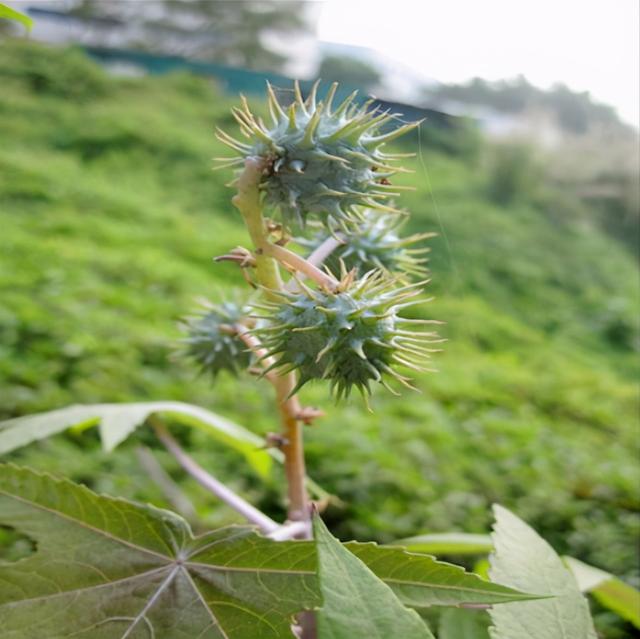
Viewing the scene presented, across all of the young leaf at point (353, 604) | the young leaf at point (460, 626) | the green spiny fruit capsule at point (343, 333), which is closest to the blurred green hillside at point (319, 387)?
the green spiny fruit capsule at point (343, 333)

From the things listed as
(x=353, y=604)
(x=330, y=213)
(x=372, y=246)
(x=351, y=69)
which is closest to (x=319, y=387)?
(x=351, y=69)

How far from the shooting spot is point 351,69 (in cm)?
128

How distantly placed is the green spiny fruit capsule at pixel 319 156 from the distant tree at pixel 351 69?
0.62 meters

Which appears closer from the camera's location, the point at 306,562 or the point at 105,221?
the point at 306,562

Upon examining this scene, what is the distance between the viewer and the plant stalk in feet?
2.07

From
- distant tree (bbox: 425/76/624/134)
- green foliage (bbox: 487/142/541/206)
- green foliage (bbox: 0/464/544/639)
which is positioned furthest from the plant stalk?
green foliage (bbox: 487/142/541/206)

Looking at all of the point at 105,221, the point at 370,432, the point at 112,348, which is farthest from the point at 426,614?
the point at 105,221

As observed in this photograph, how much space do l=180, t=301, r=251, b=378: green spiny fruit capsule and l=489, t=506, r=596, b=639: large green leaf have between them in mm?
342

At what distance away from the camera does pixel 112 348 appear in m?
1.79

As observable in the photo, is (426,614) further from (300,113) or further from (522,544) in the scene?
(300,113)

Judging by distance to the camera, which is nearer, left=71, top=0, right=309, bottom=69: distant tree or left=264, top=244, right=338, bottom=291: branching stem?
left=264, top=244, right=338, bottom=291: branching stem

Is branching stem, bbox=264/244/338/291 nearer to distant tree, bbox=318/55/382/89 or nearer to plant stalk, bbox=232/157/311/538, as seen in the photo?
plant stalk, bbox=232/157/311/538

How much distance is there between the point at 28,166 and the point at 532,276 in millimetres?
2154

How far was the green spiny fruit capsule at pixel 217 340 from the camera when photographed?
826 mm
